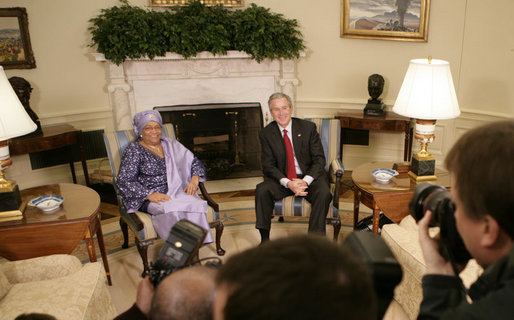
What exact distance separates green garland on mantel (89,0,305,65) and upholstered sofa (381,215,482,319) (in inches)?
99.9

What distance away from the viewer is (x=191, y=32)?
3.97m

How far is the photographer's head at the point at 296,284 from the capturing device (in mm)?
459

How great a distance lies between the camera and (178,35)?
3988 mm

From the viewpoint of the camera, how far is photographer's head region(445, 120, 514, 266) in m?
0.67

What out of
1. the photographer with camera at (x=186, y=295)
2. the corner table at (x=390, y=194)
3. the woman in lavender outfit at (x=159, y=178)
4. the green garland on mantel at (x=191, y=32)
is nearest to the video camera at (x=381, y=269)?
the photographer with camera at (x=186, y=295)

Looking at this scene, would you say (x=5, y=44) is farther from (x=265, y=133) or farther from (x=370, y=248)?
(x=370, y=248)

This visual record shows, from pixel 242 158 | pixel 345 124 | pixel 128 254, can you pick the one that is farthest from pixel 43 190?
pixel 345 124

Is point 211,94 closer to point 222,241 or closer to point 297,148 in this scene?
point 297,148

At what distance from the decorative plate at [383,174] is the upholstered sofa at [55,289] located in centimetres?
184

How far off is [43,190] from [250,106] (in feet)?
7.82

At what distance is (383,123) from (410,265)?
8.11ft

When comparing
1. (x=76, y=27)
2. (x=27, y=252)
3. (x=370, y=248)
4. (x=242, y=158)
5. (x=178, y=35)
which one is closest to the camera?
(x=370, y=248)

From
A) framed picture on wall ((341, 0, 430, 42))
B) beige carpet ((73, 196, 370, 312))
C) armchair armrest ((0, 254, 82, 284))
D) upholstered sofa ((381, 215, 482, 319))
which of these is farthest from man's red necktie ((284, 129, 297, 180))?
framed picture on wall ((341, 0, 430, 42))

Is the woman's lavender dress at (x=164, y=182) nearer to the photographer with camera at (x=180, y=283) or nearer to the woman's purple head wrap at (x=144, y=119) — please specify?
the woman's purple head wrap at (x=144, y=119)
